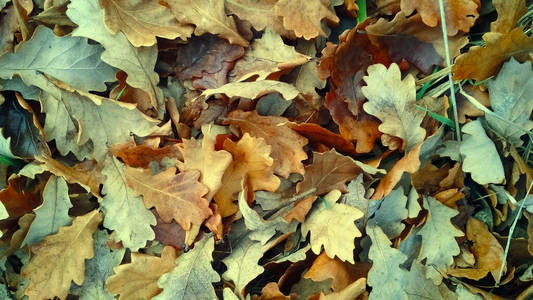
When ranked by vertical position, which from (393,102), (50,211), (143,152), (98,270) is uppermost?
(393,102)

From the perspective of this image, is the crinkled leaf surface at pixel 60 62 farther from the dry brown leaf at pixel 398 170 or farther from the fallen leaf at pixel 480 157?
the fallen leaf at pixel 480 157

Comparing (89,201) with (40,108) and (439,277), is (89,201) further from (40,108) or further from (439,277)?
(439,277)

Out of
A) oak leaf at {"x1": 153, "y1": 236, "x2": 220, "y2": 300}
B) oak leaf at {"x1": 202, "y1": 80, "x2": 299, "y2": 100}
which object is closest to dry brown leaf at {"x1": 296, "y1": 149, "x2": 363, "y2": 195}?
oak leaf at {"x1": 202, "y1": 80, "x2": 299, "y2": 100}

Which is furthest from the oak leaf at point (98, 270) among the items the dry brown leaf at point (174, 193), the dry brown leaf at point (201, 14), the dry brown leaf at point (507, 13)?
the dry brown leaf at point (507, 13)

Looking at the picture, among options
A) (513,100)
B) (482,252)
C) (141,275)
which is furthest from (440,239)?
(141,275)

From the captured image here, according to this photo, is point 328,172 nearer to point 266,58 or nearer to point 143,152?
point 266,58

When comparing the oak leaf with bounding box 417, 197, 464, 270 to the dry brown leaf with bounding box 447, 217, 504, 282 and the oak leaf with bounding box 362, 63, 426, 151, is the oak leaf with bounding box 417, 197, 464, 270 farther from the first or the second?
the oak leaf with bounding box 362, 63, 426, 151

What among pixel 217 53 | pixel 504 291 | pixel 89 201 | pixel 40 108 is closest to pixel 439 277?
pixel 504 291
